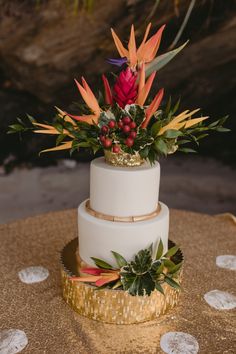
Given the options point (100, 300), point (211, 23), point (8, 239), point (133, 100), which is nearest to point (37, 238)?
point (8, 239)

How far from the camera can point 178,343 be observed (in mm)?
913

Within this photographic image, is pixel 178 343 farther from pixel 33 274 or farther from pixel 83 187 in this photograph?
pixel 83 187

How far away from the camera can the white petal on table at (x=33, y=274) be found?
1158 mm

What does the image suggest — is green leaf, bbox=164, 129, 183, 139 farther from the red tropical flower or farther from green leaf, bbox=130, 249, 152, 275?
green leaf, bbox=130, 249, 152, 275

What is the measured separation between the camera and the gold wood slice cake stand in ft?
3.22

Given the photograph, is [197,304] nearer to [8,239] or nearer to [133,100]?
[133,100]

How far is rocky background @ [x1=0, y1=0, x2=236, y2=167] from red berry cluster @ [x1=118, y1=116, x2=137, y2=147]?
109cm

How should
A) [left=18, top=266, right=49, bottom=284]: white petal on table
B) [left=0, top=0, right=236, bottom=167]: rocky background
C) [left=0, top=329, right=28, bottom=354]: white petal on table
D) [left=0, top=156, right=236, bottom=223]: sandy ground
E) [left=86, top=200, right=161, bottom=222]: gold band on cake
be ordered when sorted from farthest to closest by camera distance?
[left=0, top=156, right=236, bottom=223]: sandy ground < [left=0, top=0, right=236, bottom=167]: rocky background < [left=18, top=266, right=49, bottom=284]: white petal on table < [left=86, top=200, right=161, bottom=222]: gold band on cake < [left=0, top=329, right=28, bottom=354]: white petal on table

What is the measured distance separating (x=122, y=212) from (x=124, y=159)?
11 cm

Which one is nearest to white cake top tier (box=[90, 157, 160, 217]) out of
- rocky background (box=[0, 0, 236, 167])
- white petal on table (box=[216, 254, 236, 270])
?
white petal on table (box=[216, 254, 236, 270])

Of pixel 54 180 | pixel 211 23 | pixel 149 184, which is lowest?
pixel 54 180

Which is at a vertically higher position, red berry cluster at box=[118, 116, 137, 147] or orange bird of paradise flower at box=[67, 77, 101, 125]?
orange bird of paradise flower at box=[67, 77, 101, 125]

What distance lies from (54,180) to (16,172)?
0.66ft

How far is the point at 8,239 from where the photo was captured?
140 cm
